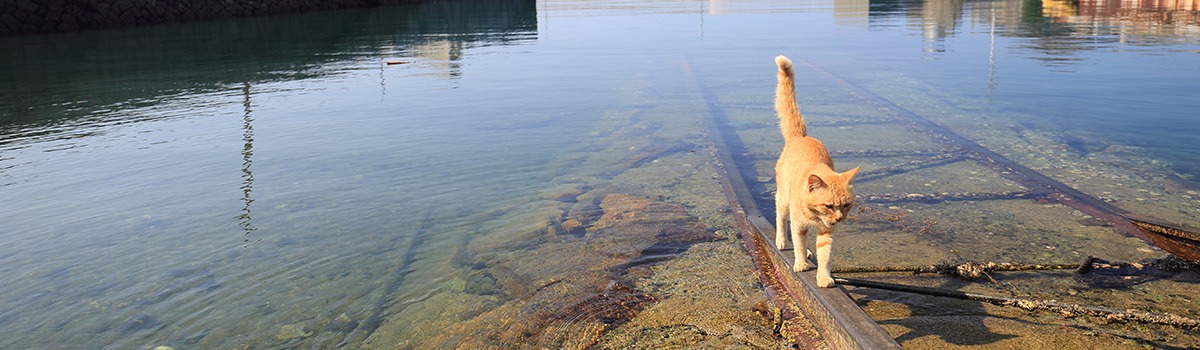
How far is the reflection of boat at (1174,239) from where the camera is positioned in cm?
603

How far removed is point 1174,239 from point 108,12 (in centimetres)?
4097

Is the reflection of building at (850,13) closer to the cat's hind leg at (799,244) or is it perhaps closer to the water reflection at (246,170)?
the water reflection at (246,170)

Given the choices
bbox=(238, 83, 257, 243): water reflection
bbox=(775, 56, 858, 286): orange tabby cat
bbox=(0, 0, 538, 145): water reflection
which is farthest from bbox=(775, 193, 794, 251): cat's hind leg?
bbox=(0, 0, 538, 145): water reflection

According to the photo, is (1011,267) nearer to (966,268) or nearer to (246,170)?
(966,268)

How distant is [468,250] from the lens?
7523 mm

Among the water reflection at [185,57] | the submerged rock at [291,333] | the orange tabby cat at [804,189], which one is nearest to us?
the orange tabby cat at [804,189]

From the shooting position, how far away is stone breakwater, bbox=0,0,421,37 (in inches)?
1278

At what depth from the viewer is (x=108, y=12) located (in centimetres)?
3691

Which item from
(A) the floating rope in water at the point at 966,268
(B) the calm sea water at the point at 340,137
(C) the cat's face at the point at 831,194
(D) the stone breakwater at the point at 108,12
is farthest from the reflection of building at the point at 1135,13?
(D) the stone breakwater at the point at 108,12

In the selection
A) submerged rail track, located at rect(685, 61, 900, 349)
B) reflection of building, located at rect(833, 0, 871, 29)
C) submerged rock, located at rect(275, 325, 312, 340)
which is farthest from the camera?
reflection of building, located at rect(833, 0, 871, 29)

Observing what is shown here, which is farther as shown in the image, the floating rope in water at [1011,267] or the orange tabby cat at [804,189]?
the floating rope in water at [1011,267]

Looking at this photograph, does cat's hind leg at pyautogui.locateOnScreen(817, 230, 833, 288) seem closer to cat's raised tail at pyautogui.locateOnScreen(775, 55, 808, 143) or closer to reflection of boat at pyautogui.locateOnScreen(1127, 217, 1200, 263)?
cat's raised tail at pyautogui.locateOnScreen(775, 55, 808, 143)

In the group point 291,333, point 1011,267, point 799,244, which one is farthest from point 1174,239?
point 291,333

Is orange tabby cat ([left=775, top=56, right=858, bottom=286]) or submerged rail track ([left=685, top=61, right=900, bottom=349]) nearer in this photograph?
submerged rail track ([left=685, top=61, right=900, bottom=349])
